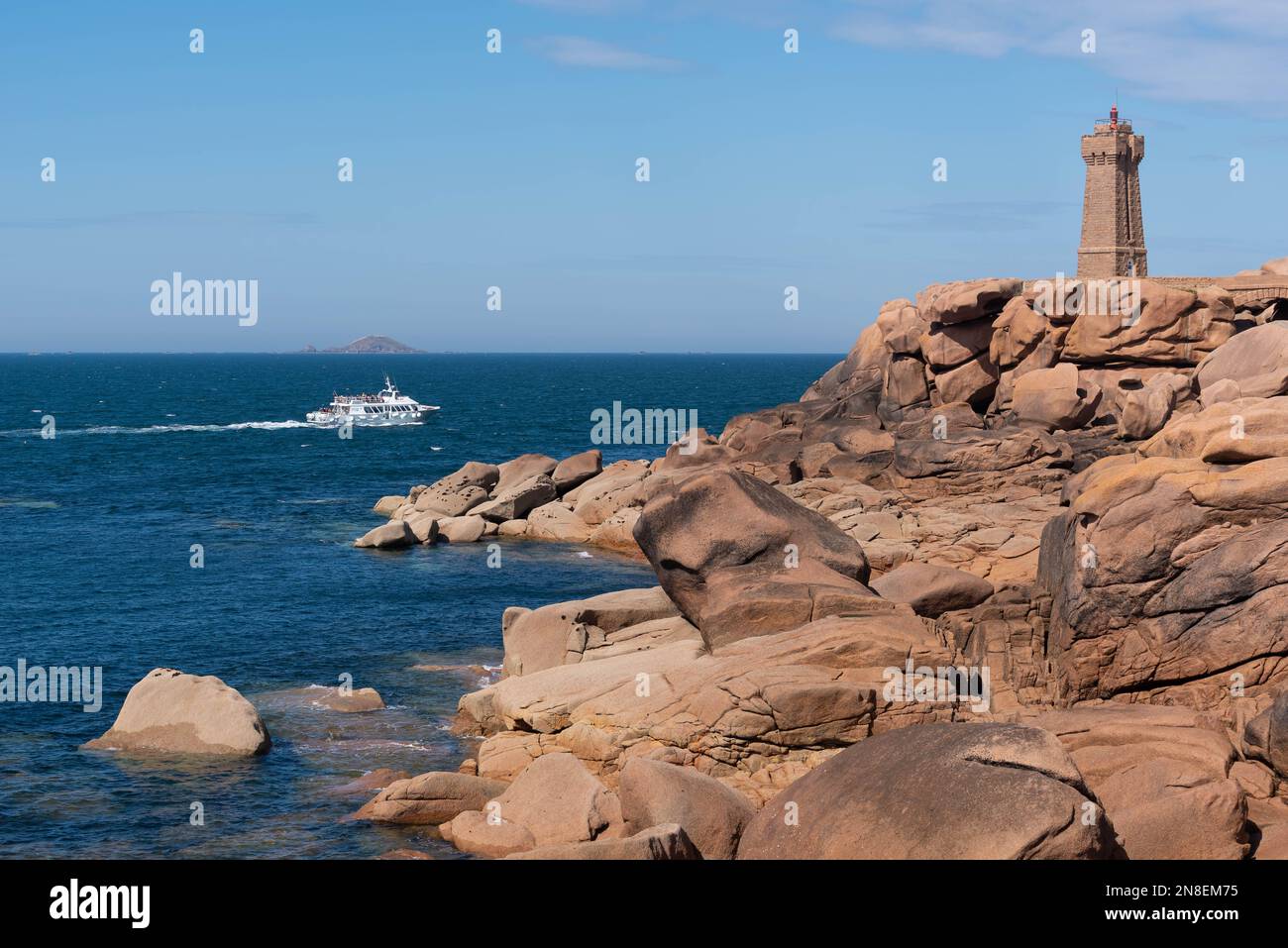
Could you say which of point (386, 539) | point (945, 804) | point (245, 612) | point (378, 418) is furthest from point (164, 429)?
point (945, 804)

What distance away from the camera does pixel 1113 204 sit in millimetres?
63875

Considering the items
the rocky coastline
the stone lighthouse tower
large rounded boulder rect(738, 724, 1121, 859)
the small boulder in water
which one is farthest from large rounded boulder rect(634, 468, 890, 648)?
the stone lighthouse tower

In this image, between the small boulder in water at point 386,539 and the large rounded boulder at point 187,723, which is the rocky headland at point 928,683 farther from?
the small boulder in water at point 386,539

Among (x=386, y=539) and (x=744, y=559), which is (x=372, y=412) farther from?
(x=744, y=559)

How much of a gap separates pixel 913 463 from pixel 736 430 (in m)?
18.2

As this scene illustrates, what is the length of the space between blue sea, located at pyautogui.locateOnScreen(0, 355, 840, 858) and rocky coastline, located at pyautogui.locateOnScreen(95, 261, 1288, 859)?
1562 millimetres

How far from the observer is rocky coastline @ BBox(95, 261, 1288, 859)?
15609 millimetres

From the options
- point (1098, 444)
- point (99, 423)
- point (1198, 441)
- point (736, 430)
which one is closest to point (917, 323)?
point (736, 430)

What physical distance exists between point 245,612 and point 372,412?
62614 mm

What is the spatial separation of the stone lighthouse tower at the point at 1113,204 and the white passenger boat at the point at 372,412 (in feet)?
167

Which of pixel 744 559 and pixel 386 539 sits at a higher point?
pixel 744 559

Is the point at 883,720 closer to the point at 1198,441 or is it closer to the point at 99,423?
the point at 1198,441

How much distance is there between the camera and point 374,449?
82.6 metres

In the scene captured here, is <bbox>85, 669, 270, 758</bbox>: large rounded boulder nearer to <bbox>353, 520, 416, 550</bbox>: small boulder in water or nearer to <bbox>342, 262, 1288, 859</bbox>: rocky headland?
<bbox>342, 262, 1288, 859</bbox>: rocky headland
